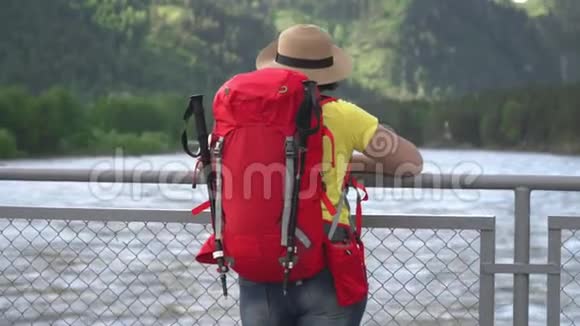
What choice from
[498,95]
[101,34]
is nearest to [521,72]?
[498,95]

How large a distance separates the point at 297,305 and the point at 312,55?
64cm

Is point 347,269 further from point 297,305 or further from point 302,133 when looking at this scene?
point 302,133

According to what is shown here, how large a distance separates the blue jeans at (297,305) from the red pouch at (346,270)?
0.09 feet

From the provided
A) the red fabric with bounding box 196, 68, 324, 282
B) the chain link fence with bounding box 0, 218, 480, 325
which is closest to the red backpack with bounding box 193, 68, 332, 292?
the red fabric with bounding box 196, 68, 324, 282

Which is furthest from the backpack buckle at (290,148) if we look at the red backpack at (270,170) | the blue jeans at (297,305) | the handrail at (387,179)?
the handrail at (387,179)

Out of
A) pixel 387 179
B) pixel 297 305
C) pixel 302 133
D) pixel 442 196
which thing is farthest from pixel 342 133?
pixel 442 196

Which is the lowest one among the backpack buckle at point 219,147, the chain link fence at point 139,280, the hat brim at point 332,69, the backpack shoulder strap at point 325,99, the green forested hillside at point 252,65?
the green forested hillside at point 252,65

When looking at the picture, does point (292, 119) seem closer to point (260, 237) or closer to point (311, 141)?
point (311, 141)

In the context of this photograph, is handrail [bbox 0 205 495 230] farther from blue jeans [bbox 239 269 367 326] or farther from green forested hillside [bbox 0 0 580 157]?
green forested hillside [bbox 0 0 580 157]

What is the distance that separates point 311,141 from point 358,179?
69 cm

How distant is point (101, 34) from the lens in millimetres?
136125

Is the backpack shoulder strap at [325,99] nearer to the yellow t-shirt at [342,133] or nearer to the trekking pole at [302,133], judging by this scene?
the yellow t-shirt at [342,133]

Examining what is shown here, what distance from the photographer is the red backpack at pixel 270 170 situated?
2875 mm

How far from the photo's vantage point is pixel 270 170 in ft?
9.47
